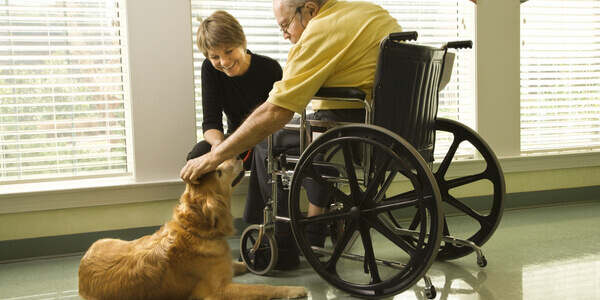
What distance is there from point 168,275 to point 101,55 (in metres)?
1.43

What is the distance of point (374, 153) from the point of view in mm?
1806

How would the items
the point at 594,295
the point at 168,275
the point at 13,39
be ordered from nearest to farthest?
1. the point at 168,275
2. the point at 594,295
3. the point at 13,39

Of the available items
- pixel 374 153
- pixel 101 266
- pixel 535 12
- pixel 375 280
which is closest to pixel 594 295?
pixel 375 280

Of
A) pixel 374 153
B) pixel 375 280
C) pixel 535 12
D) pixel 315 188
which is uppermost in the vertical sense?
pixel 535 12

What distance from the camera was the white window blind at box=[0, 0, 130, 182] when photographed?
8.54ft

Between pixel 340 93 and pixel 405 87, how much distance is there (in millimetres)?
230

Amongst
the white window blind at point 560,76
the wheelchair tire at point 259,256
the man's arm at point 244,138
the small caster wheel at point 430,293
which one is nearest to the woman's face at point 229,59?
the man's arm at point 244,138

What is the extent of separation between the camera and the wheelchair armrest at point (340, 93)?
1.80 metres

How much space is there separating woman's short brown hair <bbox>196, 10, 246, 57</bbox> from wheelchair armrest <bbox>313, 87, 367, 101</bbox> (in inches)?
29.2

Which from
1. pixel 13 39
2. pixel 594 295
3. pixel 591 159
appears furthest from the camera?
pixel 591 159

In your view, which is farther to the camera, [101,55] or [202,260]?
[101,55]

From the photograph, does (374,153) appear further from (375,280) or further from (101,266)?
(101,266)

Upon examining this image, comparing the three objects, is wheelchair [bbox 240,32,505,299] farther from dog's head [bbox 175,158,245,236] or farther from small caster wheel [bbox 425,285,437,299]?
dog's head [bbox 175,158,245,236]

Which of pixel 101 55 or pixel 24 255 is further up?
pixel 101 55
